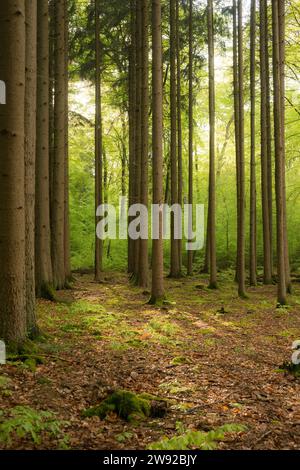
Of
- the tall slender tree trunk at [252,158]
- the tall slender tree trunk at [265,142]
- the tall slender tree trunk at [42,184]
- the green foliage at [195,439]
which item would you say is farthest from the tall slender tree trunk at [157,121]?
the green foliage at [195,439]

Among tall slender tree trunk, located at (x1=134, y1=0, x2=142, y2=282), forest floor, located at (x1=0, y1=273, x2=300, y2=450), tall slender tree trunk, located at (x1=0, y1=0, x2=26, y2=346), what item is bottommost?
forest floor, located at (x1=0, y1=273, x2=300, y2=450)

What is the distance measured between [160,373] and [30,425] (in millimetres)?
2821

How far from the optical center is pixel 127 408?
16.6 ft

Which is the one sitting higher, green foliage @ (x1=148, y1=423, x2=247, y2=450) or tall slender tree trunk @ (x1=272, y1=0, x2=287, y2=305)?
tall slender tree trunk @ (x1=272, y1=0, x2=287, y2=305)

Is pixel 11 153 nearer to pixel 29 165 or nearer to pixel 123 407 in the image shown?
pixel 29 165

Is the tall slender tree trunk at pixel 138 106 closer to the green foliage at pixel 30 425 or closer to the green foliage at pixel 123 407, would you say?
the green foliage at pixel 123 407

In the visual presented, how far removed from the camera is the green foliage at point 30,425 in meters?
4.05

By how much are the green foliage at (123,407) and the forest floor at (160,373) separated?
0.32 ft

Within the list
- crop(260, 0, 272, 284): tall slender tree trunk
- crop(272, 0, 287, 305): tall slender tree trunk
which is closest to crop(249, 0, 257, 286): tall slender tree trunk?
crop(260, 0, 272, 284): tall slender tree trunk

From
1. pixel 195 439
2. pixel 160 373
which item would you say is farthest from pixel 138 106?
pixel 195 439

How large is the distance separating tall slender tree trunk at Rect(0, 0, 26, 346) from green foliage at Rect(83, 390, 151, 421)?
2000mm

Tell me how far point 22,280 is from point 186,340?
407 centimetres

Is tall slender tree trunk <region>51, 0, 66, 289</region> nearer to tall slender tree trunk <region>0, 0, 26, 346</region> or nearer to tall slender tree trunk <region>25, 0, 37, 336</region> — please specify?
tall slender tree trunk <region>25, 0, 37, 336</region>

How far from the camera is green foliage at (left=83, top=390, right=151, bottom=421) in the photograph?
16.1ft
